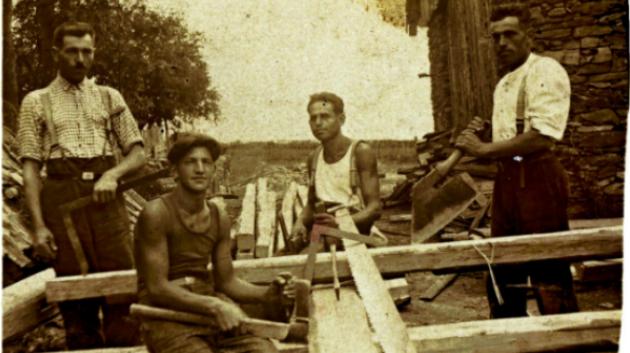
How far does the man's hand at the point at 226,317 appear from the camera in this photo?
6.11 feet

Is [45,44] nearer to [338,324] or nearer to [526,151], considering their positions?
[338,324]

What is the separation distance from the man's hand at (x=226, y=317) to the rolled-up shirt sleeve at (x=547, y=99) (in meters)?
1.48

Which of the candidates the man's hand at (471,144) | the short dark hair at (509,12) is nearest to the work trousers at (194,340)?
the man's hand at (471,144)

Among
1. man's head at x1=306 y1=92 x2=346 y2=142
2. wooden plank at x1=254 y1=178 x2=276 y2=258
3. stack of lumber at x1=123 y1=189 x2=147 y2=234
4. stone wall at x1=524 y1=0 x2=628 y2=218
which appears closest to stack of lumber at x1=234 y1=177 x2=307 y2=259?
wooden plank at x1=254 y1=178 x2=276 y2=258

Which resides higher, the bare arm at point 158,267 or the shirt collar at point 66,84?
the shirt collar at point 66,84

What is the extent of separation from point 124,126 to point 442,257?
60.1 inches

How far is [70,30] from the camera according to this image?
227 centimetres

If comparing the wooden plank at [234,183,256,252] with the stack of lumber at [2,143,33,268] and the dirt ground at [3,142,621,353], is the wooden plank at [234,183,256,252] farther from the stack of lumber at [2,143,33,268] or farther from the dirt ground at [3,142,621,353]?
the stack of lumber at [2,143,33,268]

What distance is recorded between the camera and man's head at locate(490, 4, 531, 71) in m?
2.52

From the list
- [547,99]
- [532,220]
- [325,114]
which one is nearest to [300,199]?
[325,114]

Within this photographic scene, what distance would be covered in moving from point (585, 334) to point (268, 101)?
1.64 m

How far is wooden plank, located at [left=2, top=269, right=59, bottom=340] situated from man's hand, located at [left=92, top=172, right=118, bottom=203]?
1.82 feet

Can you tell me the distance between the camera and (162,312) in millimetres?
1918

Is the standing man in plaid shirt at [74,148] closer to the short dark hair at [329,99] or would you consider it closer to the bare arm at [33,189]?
the bare arm at [33,189]
